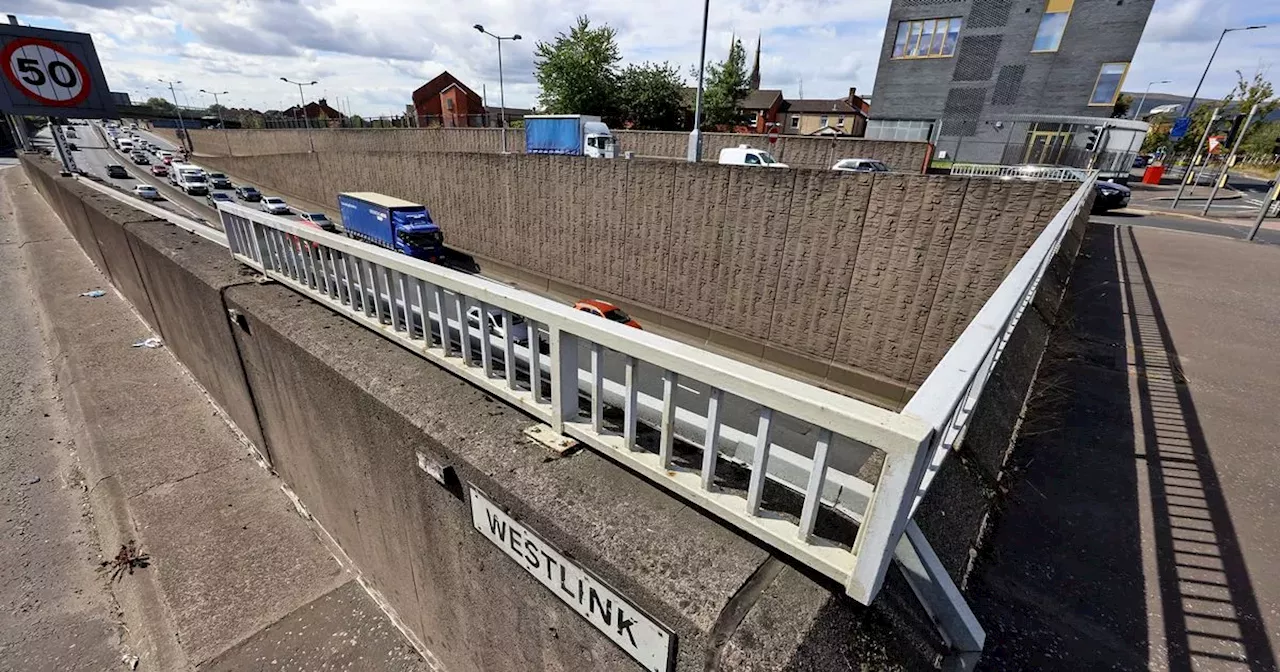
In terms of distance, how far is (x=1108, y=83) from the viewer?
30078 millimetres

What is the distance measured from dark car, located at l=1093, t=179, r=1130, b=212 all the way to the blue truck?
28.9 metres

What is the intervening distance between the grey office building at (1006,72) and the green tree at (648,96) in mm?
18155

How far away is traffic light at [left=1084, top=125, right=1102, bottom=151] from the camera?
29125 millimetres

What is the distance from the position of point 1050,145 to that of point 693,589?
138 feet

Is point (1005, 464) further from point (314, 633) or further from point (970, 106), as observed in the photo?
point (970, 106)

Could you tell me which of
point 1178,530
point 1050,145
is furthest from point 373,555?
point 1050,145

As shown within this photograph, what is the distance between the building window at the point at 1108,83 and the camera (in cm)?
2958

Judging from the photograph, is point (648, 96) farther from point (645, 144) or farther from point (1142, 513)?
point (1142, 513)

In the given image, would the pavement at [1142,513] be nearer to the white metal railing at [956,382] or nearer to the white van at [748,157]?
the white metal railing at [956,382]

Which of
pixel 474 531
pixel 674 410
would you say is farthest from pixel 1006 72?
pixel 474 531

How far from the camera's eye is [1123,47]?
29.3 metres

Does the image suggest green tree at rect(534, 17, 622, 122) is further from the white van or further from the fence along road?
the fence along road

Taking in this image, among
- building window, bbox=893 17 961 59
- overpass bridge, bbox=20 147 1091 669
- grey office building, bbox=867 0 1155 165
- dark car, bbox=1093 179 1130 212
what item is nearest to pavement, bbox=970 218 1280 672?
overpass bridge, bbox=20 147 1091 669

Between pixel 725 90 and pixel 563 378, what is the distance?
2111 inches
